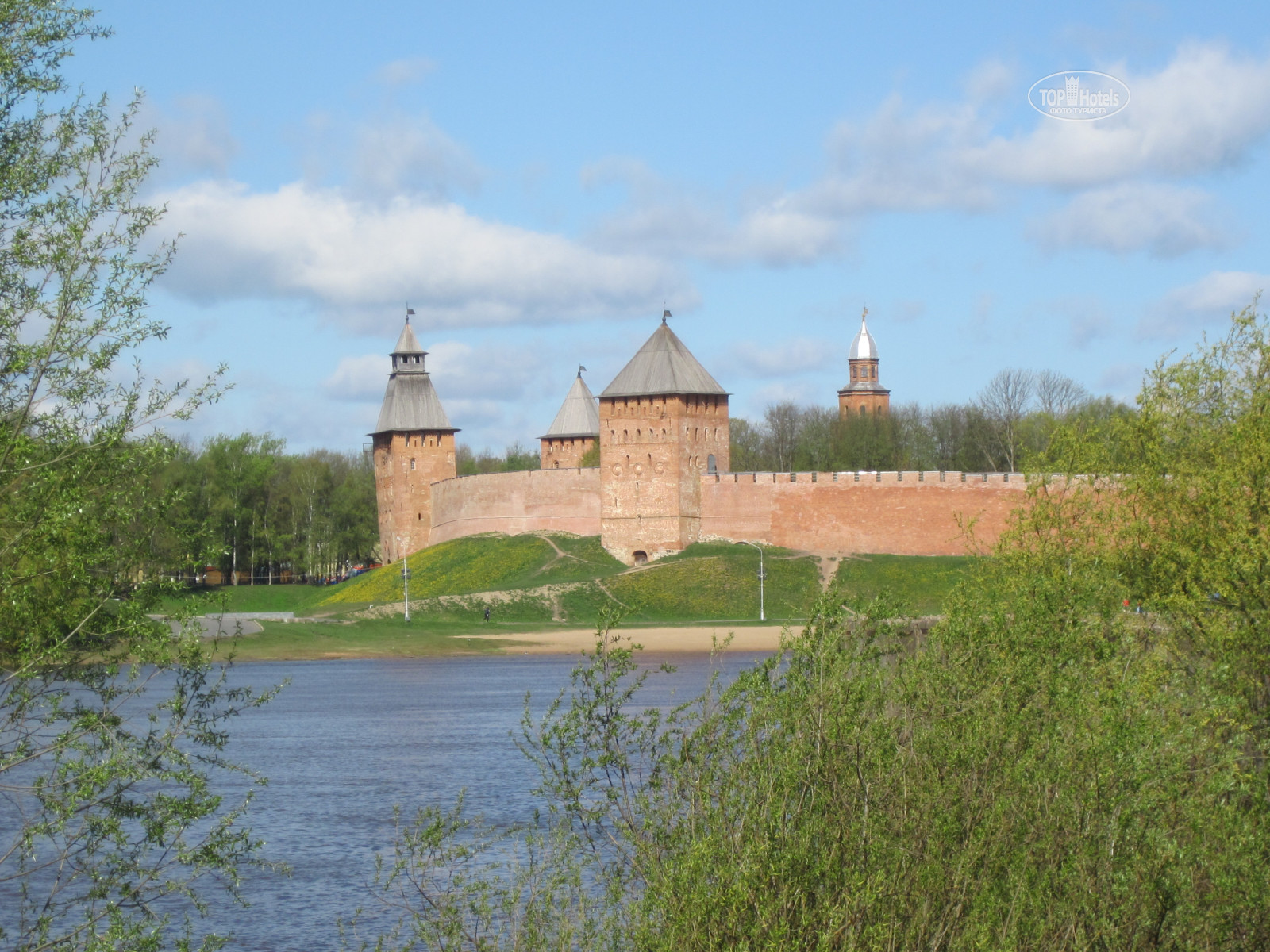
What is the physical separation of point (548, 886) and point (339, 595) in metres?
40.0

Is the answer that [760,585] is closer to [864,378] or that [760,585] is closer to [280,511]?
[280,511]

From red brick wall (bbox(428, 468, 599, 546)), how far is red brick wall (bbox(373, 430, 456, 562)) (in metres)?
1.28

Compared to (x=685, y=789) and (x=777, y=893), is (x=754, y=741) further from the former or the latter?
(x=777, y=893)

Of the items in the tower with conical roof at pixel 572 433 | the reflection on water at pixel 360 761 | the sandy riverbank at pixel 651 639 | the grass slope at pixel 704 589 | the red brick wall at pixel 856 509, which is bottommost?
the reflection on water at pixel 360 761

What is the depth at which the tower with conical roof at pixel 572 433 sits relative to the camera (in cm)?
5238

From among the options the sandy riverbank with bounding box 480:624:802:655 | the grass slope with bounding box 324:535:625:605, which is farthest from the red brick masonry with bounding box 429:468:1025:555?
the sandy riverbank with bounding box 480:624:802:655

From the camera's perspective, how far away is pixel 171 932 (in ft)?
37.0

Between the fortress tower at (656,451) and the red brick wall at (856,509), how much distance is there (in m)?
0.97

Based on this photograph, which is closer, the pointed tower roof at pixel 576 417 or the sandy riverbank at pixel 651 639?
the sandy riverbank at pixel 651 639

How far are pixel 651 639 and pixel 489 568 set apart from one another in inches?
417

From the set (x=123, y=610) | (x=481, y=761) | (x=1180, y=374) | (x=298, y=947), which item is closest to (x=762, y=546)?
(x=481, y=761)

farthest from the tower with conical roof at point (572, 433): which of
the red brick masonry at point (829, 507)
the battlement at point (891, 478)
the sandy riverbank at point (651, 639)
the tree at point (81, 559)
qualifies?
the tree at point (81, 559)

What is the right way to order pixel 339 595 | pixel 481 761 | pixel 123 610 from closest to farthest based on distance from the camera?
pixel 123 610, pixel 481 761, pixel 339 595

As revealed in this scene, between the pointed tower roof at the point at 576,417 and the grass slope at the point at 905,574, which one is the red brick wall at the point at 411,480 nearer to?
the pointed tower roof at the point at 576,417
